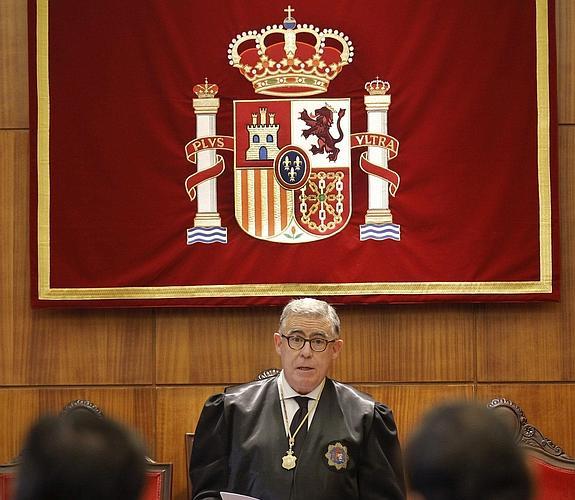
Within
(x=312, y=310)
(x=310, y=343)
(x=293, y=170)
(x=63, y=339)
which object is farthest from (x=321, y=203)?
(x=63, y=339)

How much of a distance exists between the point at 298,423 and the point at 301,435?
0.06 metres

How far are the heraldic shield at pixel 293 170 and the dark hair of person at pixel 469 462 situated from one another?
13.0ft

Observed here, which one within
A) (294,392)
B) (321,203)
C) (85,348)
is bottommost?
(294,392)

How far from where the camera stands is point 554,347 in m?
5.20

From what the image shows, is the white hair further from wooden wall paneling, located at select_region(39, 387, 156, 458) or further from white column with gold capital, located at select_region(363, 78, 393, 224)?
wooden wall paneling, located at select_region(39, 387, 156, 458)

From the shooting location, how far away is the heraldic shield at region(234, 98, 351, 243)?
5.18m

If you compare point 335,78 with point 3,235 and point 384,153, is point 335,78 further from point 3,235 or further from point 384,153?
point 3,235

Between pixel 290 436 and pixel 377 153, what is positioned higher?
pixel 377 153

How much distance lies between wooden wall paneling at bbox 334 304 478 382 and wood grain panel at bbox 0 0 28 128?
80.8 inches

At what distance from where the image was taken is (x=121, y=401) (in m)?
5.21

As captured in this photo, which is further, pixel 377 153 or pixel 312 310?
pixel 377 153

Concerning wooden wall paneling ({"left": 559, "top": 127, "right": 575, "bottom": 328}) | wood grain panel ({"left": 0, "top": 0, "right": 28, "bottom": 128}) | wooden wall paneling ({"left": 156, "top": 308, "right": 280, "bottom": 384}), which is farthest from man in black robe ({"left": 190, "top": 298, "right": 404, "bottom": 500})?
wood grain panel ({"left": 0, "top": 0, "right": 28, "bottom": 128})

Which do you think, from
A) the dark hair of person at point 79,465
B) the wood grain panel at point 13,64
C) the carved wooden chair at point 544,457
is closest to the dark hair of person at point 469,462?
the dark hair of person at point 79,465

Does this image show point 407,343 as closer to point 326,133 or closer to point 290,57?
point 326,133
